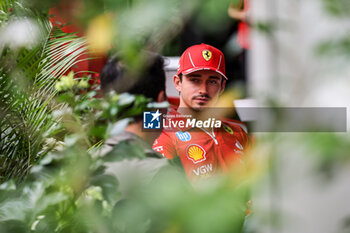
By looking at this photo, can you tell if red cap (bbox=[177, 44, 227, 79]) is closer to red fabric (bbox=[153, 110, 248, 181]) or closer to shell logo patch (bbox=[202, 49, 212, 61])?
shell logo patch (bbox=[202, 49, 212, 61])

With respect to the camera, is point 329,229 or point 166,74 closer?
point 329,229

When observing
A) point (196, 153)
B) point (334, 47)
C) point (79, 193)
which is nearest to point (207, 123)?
point (196, 153)

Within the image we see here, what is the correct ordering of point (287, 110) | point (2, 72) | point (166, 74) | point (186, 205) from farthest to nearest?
point (2, 72)
point (166, 74)
point (287, 110)
point (186, 205)

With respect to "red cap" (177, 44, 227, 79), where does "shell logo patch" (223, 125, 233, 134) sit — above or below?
below

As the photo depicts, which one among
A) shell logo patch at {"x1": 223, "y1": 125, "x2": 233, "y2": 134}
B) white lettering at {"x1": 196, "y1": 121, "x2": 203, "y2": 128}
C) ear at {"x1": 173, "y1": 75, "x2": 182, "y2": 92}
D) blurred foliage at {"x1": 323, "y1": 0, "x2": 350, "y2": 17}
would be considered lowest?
shell logo patch at {"x1": 223, "y1": 125, "x2": 233, "y2": 134}

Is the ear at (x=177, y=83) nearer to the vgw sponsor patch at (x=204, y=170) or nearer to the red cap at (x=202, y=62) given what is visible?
the red cap at (x=202, y=62)

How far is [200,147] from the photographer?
1.72 meters

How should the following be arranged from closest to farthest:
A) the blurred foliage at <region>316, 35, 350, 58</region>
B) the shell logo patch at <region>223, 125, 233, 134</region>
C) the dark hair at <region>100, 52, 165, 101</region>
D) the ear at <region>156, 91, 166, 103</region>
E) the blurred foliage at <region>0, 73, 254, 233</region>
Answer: the blurred foliage at <region>316, 35, 350, 58</region>
the blurred foliage at <region>0, 73, 254, 233</region>
the dark hair at <region>100, 52, 165, 101</region>
the ear at <region>156, 91, 166, 103</region>
the shell logo patch at <region>223, 125, 233, 134</region>

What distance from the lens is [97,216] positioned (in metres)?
0.96

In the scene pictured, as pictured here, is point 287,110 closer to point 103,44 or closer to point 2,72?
point 103,44

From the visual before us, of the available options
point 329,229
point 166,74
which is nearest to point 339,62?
point 329,229

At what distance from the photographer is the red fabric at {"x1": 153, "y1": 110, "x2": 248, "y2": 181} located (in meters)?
1.67

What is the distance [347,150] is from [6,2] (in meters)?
2.01

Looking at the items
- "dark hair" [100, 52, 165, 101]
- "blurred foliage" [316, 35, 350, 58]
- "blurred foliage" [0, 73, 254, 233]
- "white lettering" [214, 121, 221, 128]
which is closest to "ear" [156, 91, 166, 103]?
"dark hair" [100, 52, 165, 101]
